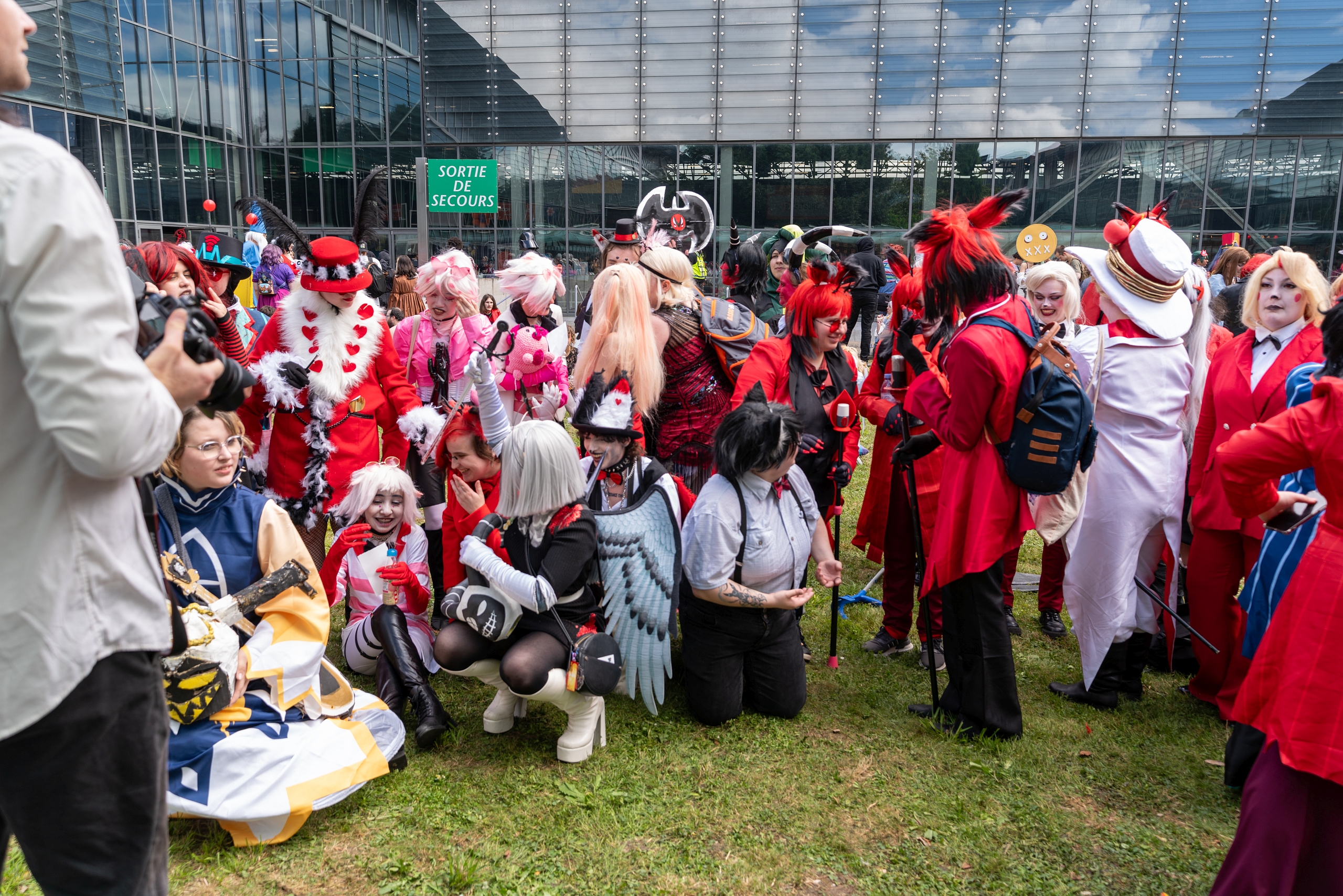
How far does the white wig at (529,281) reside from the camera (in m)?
4.84

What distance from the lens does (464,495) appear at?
4.06 m

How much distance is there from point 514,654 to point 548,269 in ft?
8.07

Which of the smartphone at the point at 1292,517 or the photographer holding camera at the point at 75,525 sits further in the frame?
the smartphone at the point at 1292,517

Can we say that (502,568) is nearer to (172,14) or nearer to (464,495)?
(464,495)

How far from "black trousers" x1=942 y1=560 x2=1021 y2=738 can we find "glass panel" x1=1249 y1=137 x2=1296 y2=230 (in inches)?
801

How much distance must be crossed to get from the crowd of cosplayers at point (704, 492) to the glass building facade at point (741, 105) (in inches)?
634

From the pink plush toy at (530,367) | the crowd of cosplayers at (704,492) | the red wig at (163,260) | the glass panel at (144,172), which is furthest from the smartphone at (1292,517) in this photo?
the glass panel at (144,172)

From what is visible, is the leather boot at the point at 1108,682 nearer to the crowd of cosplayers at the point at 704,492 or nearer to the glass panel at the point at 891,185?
the crowd of cosplayers at the point at 704,492

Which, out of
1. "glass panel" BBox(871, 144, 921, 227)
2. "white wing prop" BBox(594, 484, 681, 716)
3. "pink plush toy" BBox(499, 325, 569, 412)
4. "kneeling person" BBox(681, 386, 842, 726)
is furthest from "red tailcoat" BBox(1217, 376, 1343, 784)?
"glass panel" BBox(871, 144, 921, 227)

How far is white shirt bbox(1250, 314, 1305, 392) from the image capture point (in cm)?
385

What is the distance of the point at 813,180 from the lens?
20422 mm

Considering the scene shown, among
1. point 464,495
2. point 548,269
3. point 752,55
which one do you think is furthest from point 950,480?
point 752,55

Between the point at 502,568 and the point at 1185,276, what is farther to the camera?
the point at 1185,276

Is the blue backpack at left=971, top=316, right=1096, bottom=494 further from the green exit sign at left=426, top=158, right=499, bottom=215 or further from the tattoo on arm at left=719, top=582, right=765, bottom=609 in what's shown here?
the green exit sign at left=426, top=158, right=499, bottom=215
